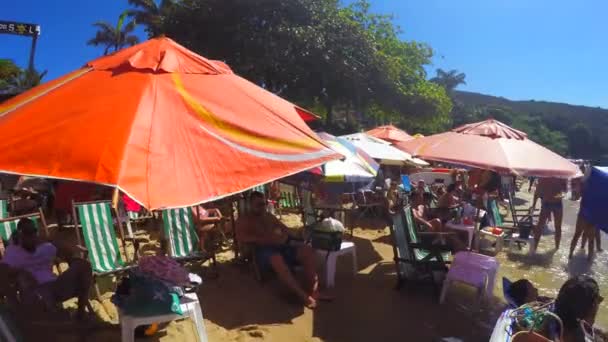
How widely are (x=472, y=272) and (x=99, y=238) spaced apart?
4.31 m

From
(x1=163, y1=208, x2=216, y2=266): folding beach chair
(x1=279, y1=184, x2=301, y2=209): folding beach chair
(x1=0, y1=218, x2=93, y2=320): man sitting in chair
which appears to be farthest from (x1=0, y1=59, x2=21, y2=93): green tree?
(x1=0, y1=218, x2=93, y2=320): man sitting in chair

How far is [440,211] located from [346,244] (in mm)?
2365

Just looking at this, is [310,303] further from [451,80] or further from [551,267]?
[451,80]

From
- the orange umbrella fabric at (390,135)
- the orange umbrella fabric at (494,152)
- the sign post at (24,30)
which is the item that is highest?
the sign post at (24,30)

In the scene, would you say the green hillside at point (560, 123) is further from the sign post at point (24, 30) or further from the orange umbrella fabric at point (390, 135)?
the sign post at point (24, 30)

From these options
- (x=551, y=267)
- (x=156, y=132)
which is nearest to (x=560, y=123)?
(x=551, y=267)

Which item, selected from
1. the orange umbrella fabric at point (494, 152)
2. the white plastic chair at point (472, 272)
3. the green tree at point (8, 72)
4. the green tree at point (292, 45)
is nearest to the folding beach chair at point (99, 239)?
the white plastic chair at point (472, 272)

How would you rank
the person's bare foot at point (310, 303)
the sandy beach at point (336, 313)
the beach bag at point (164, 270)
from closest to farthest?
the beach bag at point (164, 270), the sandy beach at point (336, 313), the person's bare foot at point (310, 303)

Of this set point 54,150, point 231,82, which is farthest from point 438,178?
point 54,150

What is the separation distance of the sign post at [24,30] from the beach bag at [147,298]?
28.1 meters

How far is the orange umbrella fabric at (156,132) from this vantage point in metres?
2.04

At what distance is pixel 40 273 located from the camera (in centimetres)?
389

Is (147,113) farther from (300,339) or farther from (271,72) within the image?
(271,72)

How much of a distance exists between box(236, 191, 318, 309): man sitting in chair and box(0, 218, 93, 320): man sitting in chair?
1.82 meters
